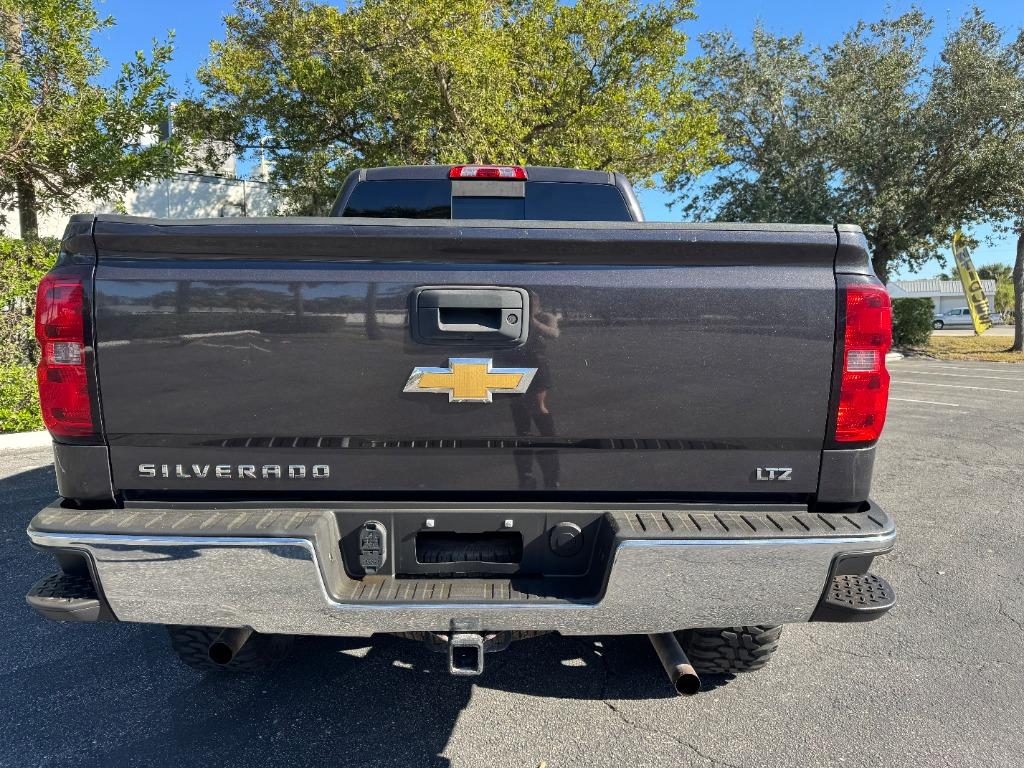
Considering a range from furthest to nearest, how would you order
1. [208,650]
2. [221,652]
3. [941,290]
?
[941,290]
[208,650]
[221,652]

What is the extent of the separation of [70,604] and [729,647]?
2435 mm

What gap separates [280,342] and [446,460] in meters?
0.65

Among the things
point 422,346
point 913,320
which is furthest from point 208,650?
point 913,320

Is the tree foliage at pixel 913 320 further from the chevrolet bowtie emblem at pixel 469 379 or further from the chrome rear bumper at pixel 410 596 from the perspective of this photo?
the chevrolet bowtie emblem at pixel 469 379

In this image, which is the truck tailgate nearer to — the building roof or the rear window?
the rear window

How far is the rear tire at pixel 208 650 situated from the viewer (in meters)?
2.61

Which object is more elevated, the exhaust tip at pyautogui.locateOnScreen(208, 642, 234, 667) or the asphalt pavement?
the exhaust tip at pyautogui.locateOnScreen(208, 642, 234, 667)

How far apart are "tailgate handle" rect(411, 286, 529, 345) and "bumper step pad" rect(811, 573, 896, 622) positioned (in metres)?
1.31

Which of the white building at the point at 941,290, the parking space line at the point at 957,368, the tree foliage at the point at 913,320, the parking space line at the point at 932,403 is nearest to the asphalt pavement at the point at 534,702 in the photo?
the parking space line at the point at 932,403

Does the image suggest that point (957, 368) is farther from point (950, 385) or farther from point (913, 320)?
point (913, 320)

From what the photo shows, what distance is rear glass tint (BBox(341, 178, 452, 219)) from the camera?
3898mm

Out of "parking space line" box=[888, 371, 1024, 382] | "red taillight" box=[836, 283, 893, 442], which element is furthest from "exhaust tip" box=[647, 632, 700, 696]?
"parking space line" box=[888, 371, 1024, 382]

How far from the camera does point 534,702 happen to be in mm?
2758

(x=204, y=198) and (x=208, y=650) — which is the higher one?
(x=204, y=198)
